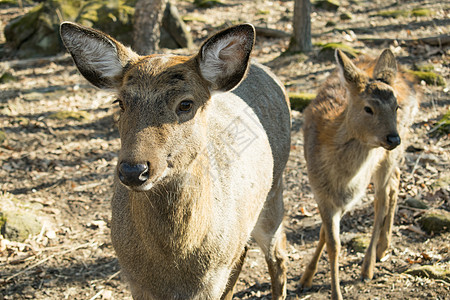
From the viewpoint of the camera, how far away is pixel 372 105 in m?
5.21

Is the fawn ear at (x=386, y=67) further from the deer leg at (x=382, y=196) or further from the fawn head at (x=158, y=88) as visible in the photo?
the fawn head at (x=158, y=88)

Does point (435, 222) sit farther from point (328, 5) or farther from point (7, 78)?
point (328, 5)

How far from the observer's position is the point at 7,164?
7238 mm

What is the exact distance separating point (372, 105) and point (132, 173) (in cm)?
351

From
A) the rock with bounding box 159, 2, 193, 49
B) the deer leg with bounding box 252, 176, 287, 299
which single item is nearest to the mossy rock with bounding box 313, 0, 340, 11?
the rock with bounding box 159, 2, 193, 49

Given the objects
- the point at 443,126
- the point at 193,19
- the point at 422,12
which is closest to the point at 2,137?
the point at 443,126

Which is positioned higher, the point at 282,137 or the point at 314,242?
the point at 282,137

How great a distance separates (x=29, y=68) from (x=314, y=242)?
361 inches

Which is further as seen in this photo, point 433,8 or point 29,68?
point 433,8

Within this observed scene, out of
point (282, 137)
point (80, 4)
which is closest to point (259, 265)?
point (282, 137)

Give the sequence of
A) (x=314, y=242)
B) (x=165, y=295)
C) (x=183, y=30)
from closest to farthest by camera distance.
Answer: (x=165, y=295) < (x=314, y=242) < (x=183, y=30)

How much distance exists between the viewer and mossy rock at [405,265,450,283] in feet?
16.4

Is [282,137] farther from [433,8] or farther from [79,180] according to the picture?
[433,8]

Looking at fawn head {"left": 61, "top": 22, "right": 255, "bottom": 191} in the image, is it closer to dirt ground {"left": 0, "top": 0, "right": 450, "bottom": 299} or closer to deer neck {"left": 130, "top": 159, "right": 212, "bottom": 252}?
deer neck {"left": 130, "top": 159, "right": 212, "bottom": 252}
